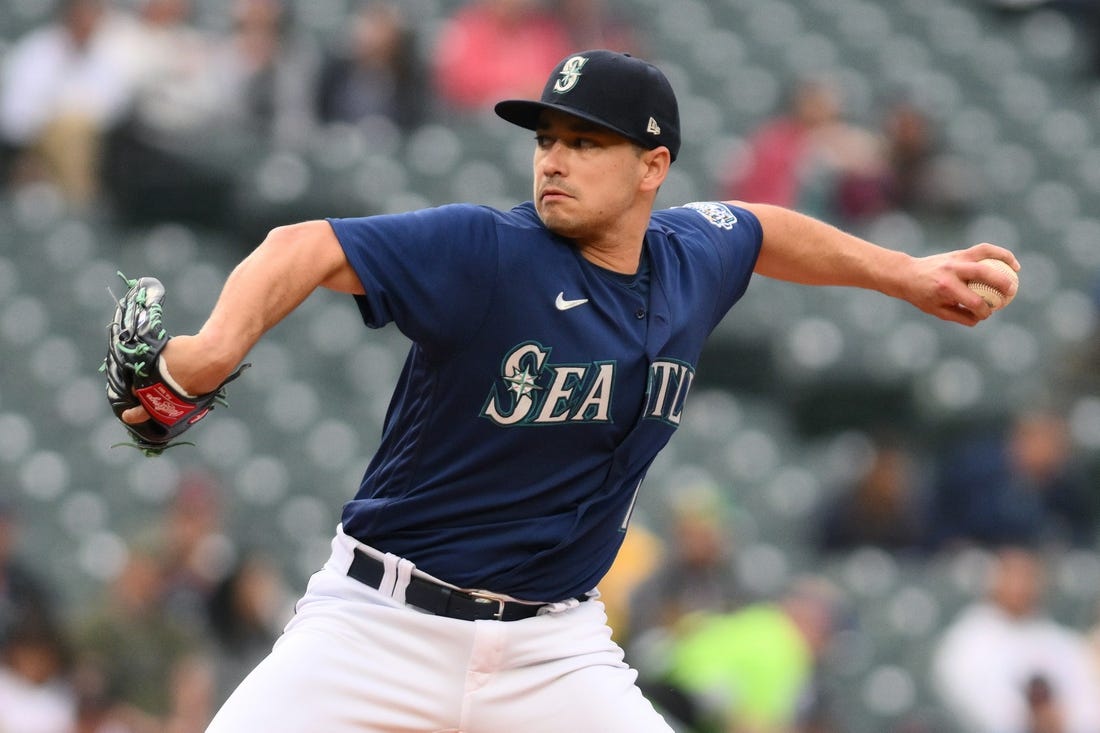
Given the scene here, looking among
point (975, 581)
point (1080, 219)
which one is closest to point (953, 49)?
point (1080, 219)

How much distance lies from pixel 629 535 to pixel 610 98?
4.37m

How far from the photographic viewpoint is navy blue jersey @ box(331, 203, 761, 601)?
3.45 meters

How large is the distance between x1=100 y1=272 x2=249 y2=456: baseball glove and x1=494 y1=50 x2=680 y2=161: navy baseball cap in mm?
865

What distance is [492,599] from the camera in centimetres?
363

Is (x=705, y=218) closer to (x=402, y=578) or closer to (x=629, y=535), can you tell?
(x=402, y=578)

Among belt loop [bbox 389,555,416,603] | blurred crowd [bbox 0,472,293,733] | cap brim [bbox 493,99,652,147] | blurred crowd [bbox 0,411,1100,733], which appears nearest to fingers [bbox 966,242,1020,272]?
cap brim [bbox 493,99,652,147]

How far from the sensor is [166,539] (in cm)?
759

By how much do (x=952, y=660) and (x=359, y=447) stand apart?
3062mm

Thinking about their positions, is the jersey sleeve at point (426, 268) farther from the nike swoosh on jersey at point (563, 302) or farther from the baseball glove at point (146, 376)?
the baseball glove at point (146, 376)

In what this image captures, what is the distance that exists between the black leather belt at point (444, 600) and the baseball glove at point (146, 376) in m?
0.57

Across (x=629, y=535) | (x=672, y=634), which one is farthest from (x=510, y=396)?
(x=629, y=535)

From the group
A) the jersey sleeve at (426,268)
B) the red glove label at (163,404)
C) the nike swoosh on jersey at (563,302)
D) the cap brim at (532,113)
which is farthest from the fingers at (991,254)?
the red glove label at (163,404)

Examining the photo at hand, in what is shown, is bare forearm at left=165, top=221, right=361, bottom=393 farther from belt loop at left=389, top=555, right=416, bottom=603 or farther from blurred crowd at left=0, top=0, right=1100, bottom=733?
blurred crowd at left=0, top=0, right=1100, bottom=733

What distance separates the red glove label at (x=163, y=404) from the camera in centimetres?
313
